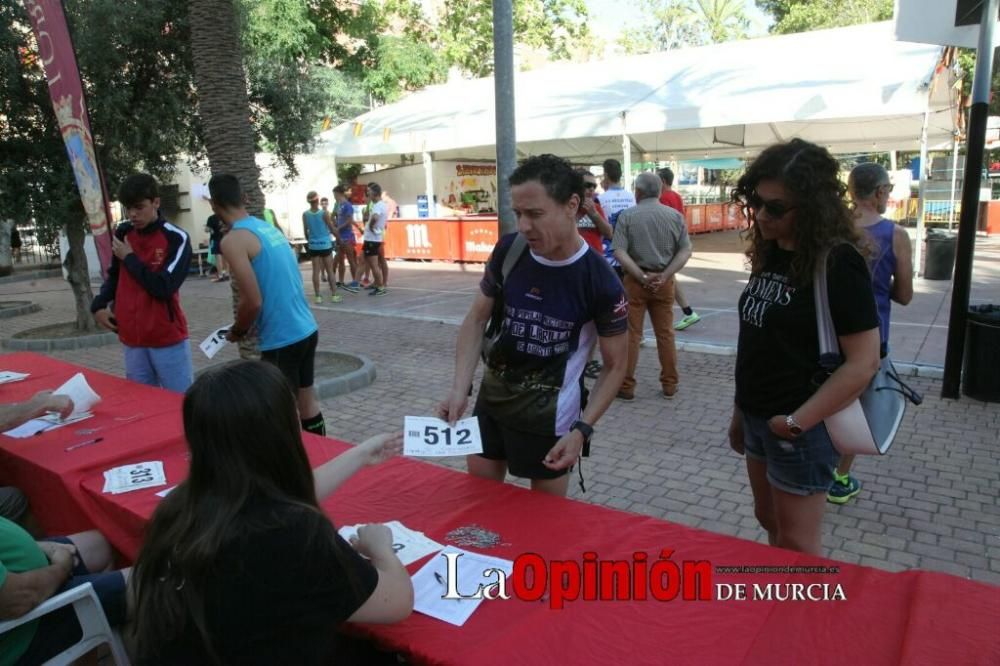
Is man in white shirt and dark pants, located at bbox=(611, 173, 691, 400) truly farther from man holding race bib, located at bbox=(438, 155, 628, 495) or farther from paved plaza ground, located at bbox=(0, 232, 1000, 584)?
man holding race bib, located at bbox=(438, 155, 628, 495)

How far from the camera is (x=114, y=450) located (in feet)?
9.43

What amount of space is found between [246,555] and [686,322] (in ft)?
24.6

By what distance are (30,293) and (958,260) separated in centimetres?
1717

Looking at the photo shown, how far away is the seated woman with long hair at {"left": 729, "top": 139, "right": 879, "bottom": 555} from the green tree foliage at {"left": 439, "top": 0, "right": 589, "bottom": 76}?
27.9m

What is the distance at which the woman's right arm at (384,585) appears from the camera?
1.55m

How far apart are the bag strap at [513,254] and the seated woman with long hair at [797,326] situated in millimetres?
763

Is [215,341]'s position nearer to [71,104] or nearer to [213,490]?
[71,104]

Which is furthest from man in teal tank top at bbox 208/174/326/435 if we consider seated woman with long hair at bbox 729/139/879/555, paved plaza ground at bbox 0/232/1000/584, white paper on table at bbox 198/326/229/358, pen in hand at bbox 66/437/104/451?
seated woman with long hair at bbox 729/139/879/555

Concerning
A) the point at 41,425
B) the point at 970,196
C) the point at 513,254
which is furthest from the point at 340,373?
the point at 970,196

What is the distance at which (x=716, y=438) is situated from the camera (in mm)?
4918

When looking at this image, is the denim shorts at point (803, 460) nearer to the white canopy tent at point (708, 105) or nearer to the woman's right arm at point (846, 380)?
the woman's right arm at point (846, 380)

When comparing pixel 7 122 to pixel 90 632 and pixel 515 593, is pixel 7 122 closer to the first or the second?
pixel 90 632

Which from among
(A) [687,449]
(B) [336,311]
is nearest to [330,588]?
(A) [687,449]

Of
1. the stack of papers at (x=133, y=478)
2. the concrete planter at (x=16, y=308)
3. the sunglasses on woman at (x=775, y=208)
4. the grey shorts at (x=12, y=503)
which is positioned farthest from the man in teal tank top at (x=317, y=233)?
the sunglasses on woman at (x=775, y=208)
